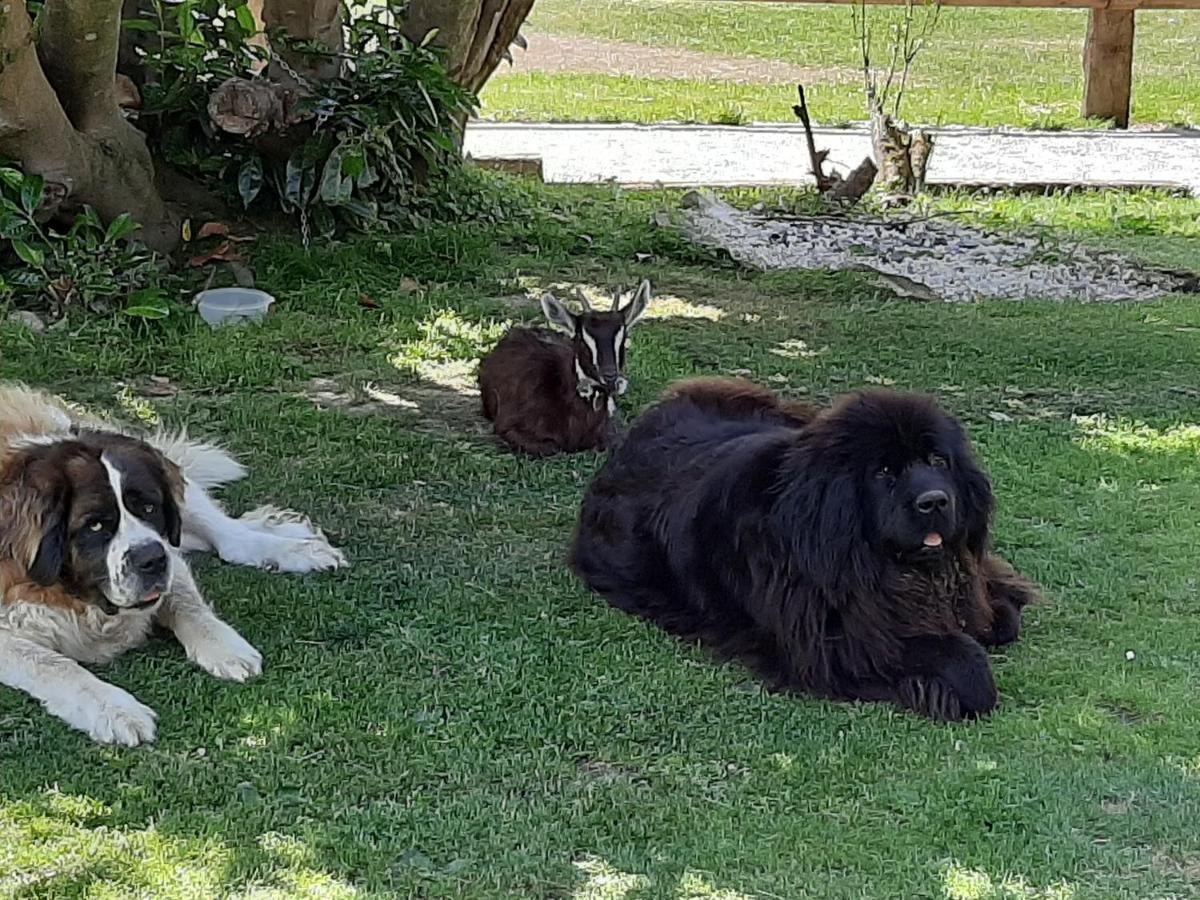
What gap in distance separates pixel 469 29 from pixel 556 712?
24.9ft

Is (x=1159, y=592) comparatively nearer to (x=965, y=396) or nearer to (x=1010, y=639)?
(x=1010, y=639)

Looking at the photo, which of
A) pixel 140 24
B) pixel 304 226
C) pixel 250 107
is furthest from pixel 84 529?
pixel 140 24

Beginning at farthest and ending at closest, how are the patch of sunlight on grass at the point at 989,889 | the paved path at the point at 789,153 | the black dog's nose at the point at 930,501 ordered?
the paved path at the point at 789,153, the black dog's nose at the point at 930,501, the patch of sunlight on grass at the point at 989,889

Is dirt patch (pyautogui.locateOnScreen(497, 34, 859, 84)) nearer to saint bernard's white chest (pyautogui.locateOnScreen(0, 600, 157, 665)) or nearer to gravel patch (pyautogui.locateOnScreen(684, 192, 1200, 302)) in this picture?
gravel patch (pyautogui.locateOnScreen(684, 192, 1200, 302))

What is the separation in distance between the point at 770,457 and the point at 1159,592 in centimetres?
152

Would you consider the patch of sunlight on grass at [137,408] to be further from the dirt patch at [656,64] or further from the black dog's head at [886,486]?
the dirt patch at [656,64]

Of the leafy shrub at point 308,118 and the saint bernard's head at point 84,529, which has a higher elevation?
the leafy shrub at point 308,118

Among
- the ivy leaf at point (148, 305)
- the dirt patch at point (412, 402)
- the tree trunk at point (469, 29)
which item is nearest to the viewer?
the dirt patch at point (412, 402)

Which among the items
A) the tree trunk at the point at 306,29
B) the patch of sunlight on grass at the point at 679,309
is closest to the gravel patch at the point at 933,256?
the patch of sunlight on grass at the point at 679,309

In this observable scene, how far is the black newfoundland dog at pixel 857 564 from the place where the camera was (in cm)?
452

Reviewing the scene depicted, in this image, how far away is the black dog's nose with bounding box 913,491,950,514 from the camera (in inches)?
174

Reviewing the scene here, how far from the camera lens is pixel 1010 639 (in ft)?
16.4

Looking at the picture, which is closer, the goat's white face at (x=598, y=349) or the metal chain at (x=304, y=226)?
the goat's white face at (x=598, y=349)

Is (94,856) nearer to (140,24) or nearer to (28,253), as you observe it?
(28,253)
